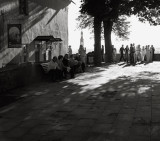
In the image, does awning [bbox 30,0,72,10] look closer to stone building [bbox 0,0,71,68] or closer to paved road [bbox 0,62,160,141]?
stone building [bbox 0,0,71,68]

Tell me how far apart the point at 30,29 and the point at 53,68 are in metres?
10.2

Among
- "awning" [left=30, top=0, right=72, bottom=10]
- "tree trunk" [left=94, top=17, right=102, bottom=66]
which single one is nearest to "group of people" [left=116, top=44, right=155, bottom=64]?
"tree trunk" [left=94, top=17, right=102, bottom=66]

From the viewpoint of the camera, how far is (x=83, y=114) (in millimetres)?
9070

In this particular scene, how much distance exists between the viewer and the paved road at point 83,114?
7055 millimetres

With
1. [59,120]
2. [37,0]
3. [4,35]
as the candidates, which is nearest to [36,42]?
[37,0]

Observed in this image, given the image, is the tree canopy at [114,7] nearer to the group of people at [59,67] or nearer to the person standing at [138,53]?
the person standing at [138,53]

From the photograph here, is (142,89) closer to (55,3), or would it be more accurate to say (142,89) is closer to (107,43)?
(55,3)

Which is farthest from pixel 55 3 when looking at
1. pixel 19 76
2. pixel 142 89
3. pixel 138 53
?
pixel 142 89

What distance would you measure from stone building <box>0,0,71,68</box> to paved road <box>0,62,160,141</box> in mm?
9124

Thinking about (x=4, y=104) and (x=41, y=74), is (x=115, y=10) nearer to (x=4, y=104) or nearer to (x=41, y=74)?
(x=41, y=74)

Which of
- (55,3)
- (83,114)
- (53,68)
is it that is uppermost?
(55,3)

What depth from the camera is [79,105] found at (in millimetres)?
10383

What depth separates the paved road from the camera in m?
7.05

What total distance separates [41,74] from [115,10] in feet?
35.3
